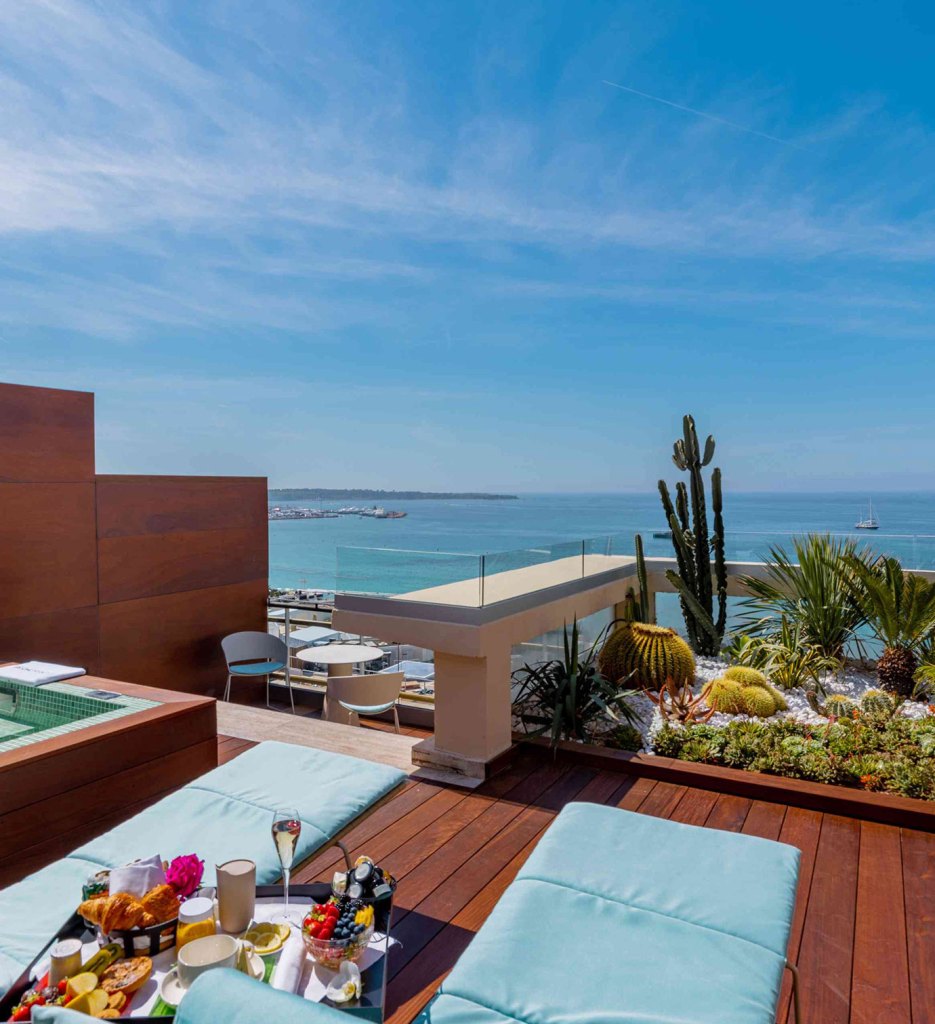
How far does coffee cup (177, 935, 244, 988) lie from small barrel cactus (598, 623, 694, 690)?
372 cm

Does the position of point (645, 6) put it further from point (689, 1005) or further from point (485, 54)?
point (689, 1005)

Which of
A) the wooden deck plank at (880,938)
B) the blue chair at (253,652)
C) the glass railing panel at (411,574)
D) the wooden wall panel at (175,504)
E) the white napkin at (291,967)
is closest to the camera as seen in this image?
the white napkin at (291,967)

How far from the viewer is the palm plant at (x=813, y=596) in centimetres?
549

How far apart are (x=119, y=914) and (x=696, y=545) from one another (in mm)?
5541

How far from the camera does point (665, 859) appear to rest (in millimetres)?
1935

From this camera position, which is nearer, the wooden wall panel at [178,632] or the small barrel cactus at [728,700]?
the small barrel cactus at [728,700]

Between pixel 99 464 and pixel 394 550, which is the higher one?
pixel 99 464

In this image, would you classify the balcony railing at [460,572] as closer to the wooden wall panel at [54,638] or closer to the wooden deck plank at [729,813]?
the wooden deck plank at [729,813]

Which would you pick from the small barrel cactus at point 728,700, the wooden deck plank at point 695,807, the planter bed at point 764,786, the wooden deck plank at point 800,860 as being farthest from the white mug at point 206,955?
the small barrel cactus at point 728,700

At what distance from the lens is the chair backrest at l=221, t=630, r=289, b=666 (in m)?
6.14

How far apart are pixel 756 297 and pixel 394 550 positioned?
32323 millimetres

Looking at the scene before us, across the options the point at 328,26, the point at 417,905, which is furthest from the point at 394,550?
the point at 328,26

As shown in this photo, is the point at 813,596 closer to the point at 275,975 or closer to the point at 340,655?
the point at 340,655

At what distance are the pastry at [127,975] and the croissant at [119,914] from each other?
2.6 inches
